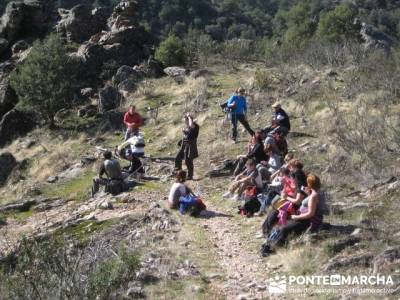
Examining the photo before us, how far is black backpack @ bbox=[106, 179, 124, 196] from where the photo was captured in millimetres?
13930

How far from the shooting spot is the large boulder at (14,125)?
77.6 ft

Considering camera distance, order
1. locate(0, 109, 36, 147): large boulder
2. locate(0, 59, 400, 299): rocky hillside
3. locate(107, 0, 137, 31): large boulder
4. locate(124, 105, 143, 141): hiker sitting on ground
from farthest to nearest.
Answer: locate(107, 0, 137, 31): large boulder, locate(0, 109, 36, 147): large boulder, locate(124, 105, 143, 141): hiker sitting on ground, locate(0, 59, 400, 299): rocky hillside

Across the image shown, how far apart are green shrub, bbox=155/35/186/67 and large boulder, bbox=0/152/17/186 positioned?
985cm

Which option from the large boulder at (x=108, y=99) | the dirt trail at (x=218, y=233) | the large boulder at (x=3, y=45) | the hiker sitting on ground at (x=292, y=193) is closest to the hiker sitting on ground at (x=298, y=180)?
the hiker sitting on ground at (x=292, y=193)

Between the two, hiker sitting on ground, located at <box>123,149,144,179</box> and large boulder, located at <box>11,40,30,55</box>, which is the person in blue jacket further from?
large boulder, located at <box>11,40,30,55</box>

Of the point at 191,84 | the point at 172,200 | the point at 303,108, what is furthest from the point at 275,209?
the point at 191,84

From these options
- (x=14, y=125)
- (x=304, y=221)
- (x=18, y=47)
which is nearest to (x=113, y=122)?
(x=14, y=125)

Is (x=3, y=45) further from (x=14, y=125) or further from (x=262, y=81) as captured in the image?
(x=262, y=81)

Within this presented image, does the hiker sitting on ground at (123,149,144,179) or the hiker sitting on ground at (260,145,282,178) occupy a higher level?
the hiker sitting on ground at (260,145,282,178)

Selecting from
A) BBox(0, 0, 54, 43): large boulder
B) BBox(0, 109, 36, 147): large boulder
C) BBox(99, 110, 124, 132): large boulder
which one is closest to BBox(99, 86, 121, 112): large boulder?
BBox(99, 110, 124, 132): large boulder

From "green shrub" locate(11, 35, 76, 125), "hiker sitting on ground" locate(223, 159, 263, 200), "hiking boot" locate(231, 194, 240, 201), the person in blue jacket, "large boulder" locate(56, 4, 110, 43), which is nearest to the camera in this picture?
"hiker sitting on ground" locate(223, 159, 263, 200)

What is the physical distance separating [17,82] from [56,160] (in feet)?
17.0

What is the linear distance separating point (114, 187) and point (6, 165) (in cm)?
723

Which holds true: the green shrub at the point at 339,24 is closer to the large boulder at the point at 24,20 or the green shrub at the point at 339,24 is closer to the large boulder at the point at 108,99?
the large boulder at the point at 24,20
